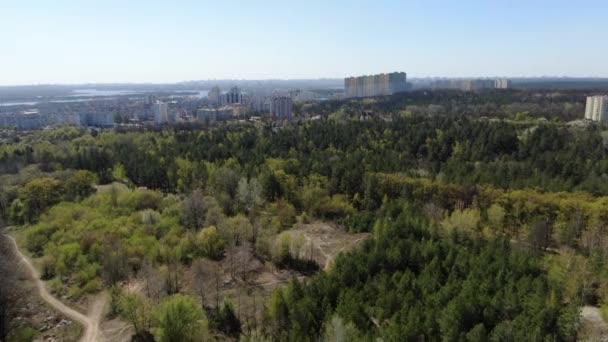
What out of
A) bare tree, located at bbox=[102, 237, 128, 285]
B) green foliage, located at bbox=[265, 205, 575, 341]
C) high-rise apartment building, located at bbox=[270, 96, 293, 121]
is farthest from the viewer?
high-rise apartment building, located at bbox=[270, 96, 293, 121]

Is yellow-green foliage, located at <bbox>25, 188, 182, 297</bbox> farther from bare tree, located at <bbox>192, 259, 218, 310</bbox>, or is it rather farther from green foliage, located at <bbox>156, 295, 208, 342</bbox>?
green foliage, located at <bbox>156, 295, 208, 342</bbox>

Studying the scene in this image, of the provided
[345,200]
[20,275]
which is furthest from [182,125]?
[20,275]

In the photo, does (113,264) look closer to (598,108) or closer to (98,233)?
(98,233)

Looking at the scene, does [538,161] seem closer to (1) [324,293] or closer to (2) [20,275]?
(1) [324,293]

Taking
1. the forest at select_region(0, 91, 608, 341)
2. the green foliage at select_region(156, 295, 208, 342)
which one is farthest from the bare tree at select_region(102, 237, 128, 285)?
the green foliage at select_region(156, 295, 208, 342)

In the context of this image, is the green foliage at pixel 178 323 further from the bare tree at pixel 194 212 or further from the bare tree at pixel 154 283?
the bare tree at pixel 194 212

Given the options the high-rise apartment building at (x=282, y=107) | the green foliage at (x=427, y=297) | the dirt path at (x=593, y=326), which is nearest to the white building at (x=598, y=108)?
the high-rise apartment building at (x=282, y=107)
